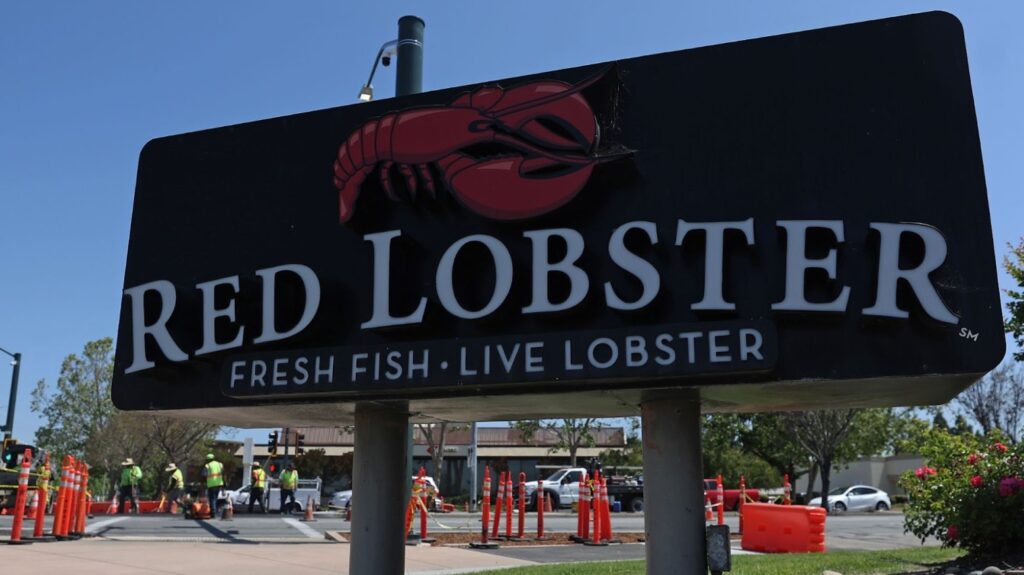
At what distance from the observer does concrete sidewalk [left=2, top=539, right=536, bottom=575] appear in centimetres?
1073

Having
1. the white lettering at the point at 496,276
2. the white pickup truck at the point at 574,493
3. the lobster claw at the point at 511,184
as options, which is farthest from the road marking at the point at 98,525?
the white pickup truck at the point at 574,493

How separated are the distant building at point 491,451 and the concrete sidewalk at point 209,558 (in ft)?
139

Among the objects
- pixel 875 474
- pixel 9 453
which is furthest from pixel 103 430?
pixel 875 474

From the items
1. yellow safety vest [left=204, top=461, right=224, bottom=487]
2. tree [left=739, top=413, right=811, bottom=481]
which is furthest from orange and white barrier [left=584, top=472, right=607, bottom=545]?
tree [left=739, top=413, right=811, bottom=481]

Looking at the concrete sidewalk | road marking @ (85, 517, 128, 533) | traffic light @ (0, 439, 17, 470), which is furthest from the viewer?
traffic light @ (0, 439, 17, 470)

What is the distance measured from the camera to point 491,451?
59.3 meters

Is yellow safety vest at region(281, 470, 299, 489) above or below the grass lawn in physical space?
above

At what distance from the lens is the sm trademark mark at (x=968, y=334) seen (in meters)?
5.60

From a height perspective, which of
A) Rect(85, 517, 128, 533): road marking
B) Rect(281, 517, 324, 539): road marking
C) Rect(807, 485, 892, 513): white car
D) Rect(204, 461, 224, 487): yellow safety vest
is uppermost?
Rect(204, 461, 224, 487): yellow safety vest

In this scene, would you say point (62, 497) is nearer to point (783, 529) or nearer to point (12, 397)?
point (783, 529)

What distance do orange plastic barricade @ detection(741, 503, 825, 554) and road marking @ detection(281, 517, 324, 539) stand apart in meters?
7.87

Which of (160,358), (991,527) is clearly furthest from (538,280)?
(991,527)

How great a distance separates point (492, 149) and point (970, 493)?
23.5 ft

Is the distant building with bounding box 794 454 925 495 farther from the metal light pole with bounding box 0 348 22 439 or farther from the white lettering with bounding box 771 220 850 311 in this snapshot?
the white lettering with bounding box 771 220 850 311
